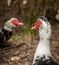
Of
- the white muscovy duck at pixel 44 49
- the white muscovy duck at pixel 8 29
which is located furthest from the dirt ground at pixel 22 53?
the white muscovy duck at pixel 44 49

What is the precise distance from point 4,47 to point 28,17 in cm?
90

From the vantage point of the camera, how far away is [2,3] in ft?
25.5

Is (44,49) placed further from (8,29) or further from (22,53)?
(8,29)

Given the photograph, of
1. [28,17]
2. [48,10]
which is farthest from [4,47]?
[48,10]

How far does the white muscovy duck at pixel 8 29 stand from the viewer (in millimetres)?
6426

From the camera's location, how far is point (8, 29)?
6.64 metres

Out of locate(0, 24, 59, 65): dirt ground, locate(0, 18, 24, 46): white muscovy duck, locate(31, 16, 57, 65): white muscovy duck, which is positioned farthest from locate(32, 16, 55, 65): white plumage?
locate(0, 18, 24, 46): white muscovy duck

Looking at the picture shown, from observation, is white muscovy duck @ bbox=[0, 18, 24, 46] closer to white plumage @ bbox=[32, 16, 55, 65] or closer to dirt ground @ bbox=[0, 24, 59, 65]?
dirt ground @ bbox=[0, 24, 59, 65]

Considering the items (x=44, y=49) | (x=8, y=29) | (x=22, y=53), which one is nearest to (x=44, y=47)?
(x=44, y=49)

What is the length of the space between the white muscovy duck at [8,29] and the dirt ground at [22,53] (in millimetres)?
227

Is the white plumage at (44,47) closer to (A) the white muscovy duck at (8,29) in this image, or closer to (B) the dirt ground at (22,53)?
(B) the dirt ground at (22,53)

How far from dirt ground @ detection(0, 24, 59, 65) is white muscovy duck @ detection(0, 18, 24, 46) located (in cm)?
23

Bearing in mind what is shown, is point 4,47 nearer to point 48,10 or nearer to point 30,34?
point 30,34

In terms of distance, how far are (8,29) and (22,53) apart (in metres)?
0.81
